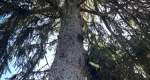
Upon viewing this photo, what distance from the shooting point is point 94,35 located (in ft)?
22.7

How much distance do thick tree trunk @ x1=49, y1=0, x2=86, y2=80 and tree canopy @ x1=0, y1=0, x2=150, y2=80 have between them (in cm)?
18

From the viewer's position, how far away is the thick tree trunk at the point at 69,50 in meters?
5.40

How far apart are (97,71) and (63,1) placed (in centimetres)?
169

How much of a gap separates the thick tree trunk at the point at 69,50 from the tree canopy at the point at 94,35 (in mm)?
181

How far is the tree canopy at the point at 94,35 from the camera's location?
19.5 ft

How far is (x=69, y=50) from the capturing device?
5746 millimetres

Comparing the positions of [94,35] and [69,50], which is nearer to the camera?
[69,50]

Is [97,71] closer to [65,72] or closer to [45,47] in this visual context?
[65,72]

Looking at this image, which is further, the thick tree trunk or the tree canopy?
the tree canopy

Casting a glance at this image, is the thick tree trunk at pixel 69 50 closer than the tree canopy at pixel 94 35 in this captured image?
Yes

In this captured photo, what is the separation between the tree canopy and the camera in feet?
19.5

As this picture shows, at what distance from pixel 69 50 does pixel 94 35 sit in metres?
1.34

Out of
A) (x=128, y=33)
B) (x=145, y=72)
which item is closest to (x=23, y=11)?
(x=128, y=33)

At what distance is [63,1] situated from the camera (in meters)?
6.43
